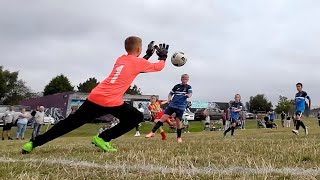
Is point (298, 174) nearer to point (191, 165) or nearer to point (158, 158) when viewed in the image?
point (191, 165)

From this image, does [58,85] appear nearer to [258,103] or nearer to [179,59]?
[258,103]

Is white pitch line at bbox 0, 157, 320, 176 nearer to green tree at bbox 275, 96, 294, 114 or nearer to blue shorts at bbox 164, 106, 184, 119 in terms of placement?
blue shorts at bbox 164, 106, 184, 119

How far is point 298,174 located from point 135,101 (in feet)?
172

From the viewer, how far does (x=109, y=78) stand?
7438mm

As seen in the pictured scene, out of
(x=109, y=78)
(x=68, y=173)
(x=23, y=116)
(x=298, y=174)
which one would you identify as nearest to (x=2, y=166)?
(x=68, y=173)

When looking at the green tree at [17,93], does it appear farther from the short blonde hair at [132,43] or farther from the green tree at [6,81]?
the short blonde hair at [132,43]

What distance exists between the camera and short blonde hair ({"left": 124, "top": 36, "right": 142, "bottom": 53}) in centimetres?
762

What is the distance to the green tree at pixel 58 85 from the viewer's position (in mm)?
107250

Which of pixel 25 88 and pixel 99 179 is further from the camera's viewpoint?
pixel 25 88

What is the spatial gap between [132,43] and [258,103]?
111667mm

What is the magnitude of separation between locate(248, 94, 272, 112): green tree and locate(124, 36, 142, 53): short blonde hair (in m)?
110

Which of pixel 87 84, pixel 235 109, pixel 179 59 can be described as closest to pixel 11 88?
pixel 87 84

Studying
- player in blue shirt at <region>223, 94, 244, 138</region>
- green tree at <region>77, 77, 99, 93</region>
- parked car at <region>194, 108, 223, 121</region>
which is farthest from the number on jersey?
green tree at <region>77, 77, 99, 93</region>

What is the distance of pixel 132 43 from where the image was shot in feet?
25.0
